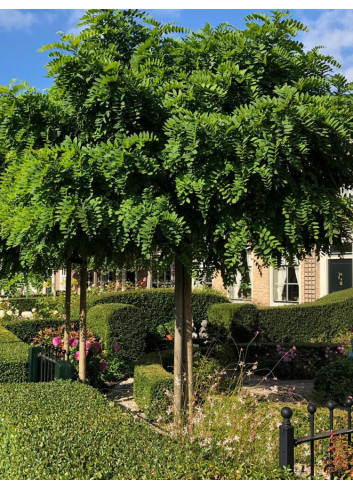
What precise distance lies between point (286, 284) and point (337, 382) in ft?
26.6

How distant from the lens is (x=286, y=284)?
15.7 metres

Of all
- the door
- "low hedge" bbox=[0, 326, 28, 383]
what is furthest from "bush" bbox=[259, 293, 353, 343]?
"low hedge" bbox=[0, 326, 28, 383]

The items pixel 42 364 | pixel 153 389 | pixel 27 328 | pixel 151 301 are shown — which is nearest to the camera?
pixel 153 389

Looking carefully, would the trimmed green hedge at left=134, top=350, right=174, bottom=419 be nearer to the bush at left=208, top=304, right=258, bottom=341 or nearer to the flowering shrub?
the flowering shrub

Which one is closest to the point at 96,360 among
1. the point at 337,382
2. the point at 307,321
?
the point at 337,382

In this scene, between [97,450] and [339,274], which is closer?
[97,450]

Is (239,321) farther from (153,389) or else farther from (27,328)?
(153,389)

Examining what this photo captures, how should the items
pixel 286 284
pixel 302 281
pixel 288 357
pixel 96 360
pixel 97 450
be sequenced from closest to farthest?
pixel 97 450 → pixel 96 360 → pixel 288 357 → pixel 302 281 → pixel 286 284

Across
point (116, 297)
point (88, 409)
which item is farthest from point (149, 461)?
point (116, 297)

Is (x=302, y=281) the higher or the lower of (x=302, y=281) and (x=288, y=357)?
the higher

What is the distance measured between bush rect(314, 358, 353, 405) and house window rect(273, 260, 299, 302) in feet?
24.9

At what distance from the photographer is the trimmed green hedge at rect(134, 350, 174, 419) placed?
7.07 m

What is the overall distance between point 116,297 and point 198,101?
8.46 meters

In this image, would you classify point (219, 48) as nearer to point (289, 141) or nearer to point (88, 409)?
point (289, 141)
